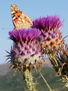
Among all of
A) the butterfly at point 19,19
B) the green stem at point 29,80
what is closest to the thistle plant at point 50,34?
the butterfly at point 19,19

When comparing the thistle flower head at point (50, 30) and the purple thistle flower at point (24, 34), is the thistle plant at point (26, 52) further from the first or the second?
the thistle flower head at point (50, 30)

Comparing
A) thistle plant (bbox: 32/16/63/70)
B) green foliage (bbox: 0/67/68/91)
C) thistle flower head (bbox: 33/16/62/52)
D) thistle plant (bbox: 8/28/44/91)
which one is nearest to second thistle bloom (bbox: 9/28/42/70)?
thistle plant (bbox: 8/28/44/91)

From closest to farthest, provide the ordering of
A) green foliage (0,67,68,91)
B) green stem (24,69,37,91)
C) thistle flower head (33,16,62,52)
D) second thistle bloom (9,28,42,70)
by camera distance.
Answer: green stem (24,69,37,91) → second thistle bloom (9,28,42,70) → thistle flower head (33,16,62,52) → green foliage (0,67,68,91)

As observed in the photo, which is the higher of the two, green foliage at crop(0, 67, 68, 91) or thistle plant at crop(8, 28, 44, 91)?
green foliage at crop(0, 67, 68, 91)

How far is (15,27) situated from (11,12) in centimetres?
96

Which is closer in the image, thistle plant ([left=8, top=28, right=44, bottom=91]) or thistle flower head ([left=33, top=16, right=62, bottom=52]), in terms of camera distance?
thistle plant ([left=8, top=28, right=44, bottom=91])

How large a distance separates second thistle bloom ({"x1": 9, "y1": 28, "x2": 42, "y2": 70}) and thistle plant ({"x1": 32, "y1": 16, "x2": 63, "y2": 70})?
0.31 m

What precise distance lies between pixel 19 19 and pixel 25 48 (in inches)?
57.9

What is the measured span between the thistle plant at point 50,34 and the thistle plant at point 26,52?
1.09 feet

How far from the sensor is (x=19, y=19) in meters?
9.10

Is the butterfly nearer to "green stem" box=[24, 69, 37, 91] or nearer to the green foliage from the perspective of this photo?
"green stem" box=[24, 69, 37, 91]

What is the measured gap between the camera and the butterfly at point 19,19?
8.81 metres

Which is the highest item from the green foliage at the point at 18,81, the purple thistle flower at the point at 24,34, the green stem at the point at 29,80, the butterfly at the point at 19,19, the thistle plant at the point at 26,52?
the green foliage at the point at 18,81

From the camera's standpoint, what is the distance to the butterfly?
8.81 metres
